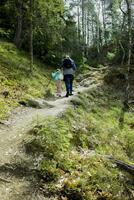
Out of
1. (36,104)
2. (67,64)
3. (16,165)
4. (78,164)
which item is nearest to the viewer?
(16,165)

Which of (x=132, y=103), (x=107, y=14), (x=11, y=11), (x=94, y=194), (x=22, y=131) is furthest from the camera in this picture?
(x=107, y=14)

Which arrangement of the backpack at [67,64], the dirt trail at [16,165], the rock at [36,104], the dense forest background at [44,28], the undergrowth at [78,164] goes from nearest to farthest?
the dirt trail at [16,165] → the undergrowth at [78,164] → the rock at [36,104] → the backpack at [67,64] → the dense forest background at [44,28]

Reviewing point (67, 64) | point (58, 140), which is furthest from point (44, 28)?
point (58, 140)

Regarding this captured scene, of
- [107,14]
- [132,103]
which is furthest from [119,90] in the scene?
[107,14]

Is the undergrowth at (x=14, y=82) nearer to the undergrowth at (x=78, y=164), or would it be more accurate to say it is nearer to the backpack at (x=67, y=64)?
the backpack at (x=67, y=64)

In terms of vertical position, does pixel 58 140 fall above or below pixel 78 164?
above

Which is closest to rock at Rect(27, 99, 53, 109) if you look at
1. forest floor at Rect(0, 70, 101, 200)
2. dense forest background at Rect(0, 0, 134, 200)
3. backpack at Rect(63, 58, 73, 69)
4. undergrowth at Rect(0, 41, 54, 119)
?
dense forest background at Rect(0, 0, 134, 200)

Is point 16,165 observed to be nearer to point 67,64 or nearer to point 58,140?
point 58,140

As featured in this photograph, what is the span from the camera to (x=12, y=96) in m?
16.1

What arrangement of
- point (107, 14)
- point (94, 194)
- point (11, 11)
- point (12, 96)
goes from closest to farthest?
point (94, 194) < point (12, 96) < point (11, 11) < point (107, 14)

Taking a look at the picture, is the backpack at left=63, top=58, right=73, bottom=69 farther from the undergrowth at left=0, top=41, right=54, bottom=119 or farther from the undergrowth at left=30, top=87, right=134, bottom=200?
the undergrowth at left=30, top=87, right=134, bottom=200

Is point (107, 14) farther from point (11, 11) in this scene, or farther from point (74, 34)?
point (11, 11)

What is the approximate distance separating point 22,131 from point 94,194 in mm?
3425

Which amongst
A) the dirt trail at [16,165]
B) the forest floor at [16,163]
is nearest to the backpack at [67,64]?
the forest floor at [16,163]
